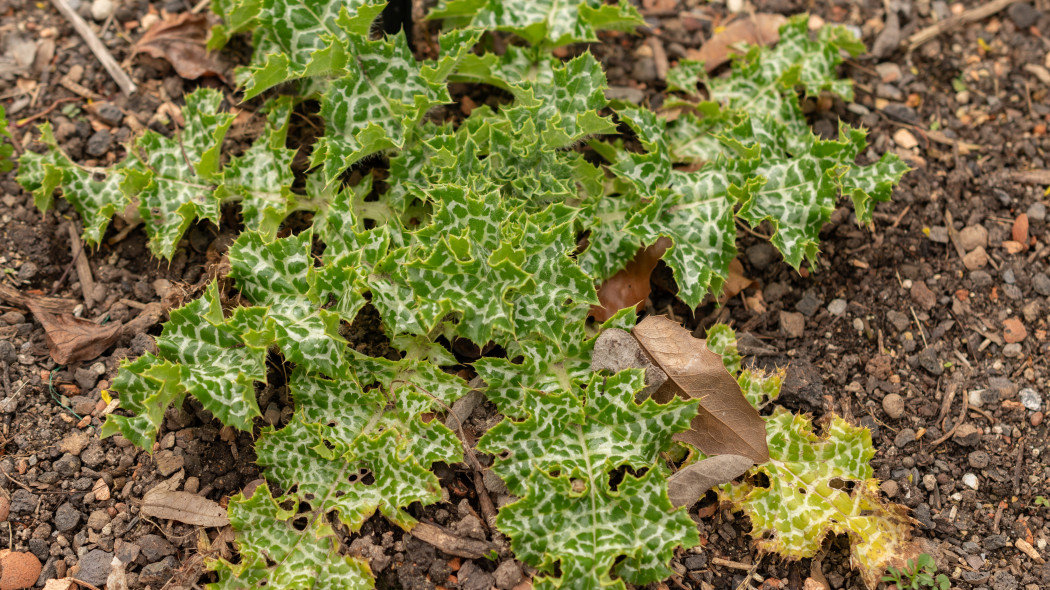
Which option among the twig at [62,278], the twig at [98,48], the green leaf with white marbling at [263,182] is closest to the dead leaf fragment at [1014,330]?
the green leaf with white marbling at [263,182]

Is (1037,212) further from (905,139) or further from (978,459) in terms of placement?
(978,459)

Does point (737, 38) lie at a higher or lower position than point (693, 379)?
higher

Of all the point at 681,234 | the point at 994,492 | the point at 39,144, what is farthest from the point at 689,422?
the point at 39,144

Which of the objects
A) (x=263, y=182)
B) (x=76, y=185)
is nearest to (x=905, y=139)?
(x=263, y=182)

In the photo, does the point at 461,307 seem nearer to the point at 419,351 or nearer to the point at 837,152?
the point at 419,351

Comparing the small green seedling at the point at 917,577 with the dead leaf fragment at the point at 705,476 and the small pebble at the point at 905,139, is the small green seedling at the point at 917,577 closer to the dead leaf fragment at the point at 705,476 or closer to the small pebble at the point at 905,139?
the dead leaf fragment at the point at 705,476

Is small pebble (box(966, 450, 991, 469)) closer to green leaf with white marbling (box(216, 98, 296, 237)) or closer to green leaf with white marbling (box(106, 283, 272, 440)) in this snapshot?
green leaf with white marbling (box(106, 283, 272, 440))
